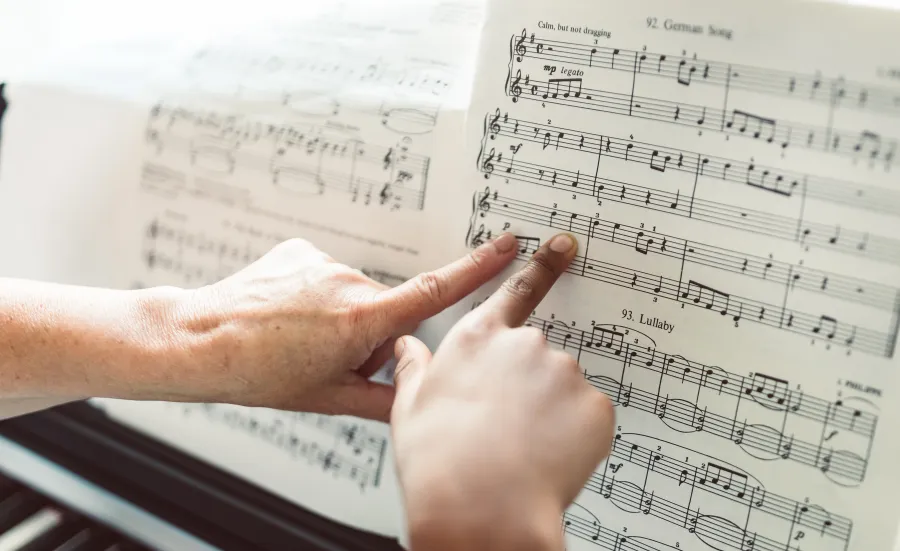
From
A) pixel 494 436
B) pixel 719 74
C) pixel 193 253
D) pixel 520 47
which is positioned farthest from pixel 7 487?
pixel 719 74

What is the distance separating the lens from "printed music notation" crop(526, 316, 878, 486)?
1.96 ft

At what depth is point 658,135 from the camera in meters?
0.64

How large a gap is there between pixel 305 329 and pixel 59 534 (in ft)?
1.76

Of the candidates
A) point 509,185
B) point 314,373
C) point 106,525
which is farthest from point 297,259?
point 106,525

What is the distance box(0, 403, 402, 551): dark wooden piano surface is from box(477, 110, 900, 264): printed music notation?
0.50 metres

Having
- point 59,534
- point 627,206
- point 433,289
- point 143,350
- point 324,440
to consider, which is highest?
point 627,206

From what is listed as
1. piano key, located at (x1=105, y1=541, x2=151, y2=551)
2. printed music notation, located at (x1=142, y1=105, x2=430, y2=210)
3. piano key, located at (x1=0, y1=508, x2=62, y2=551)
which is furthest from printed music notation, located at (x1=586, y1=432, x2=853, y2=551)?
piano key, located at (x1=0, y1=508, x2=62, y2=551)

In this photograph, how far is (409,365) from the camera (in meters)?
0.61

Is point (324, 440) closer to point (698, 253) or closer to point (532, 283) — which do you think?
point (532, 283)

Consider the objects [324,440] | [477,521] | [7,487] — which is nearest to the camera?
[477,521]

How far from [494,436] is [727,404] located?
27 centimetres

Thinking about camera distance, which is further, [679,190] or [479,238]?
[479,238]

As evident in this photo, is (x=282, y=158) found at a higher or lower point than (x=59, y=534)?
higher

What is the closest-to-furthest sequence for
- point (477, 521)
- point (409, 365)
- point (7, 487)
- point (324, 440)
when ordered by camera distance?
point (477, 521) < point (409, 365) < point (324, 440) < point (7, 487)
